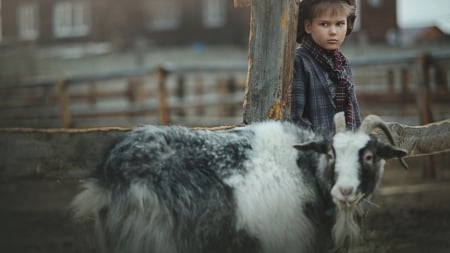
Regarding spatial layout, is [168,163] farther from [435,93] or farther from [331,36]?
[435,93]

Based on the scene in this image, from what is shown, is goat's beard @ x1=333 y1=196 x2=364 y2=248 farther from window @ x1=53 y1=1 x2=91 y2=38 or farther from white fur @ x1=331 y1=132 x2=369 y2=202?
window @ x1=53 y1=1 x2=91 y2=38

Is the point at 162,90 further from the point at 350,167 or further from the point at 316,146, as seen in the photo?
the point at 350,167

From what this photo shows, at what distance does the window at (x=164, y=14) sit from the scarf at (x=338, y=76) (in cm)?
3007

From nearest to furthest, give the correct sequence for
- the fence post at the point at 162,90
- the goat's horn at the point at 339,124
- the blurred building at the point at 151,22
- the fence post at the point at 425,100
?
the goat's horn at the point at 339,124, the fence post at the point at 425,100, the fence post at the point at 162,90, the blurred building at the point at 151,22

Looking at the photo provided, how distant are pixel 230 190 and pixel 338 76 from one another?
1353mm

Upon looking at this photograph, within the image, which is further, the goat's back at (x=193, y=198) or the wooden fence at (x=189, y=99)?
the wooden fence at (x=189, y=99)

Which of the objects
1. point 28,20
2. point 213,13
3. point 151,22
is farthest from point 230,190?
point 28,20

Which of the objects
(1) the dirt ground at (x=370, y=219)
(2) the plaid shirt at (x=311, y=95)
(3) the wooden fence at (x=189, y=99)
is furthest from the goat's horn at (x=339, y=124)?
(3) the wooden fence at (x=189, y=99)

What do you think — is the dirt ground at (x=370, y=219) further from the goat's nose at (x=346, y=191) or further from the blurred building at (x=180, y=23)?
the blurred building at (x=180, y=23)

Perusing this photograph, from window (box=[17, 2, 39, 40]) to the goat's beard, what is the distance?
125 ft

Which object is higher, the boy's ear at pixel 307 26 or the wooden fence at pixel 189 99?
the boy's ear at pixel 307 26

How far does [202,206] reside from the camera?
116 inches

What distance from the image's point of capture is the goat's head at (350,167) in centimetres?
296

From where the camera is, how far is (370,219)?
19.9 feet
